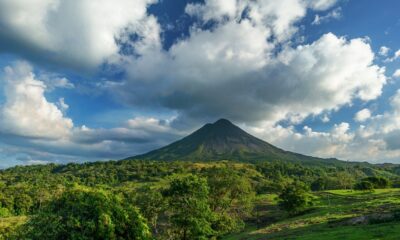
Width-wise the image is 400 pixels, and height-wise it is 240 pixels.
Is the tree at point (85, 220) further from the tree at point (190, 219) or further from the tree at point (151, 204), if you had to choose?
the tree at point (151, 204)

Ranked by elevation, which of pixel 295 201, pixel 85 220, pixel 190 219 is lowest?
pixel 190 219

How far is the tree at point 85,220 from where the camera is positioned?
24109mm

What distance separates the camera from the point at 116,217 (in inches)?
1030

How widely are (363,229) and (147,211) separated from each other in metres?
43.6

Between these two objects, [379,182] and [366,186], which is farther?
[379,182]

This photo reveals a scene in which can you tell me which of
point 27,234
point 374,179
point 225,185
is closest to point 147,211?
point 225,185

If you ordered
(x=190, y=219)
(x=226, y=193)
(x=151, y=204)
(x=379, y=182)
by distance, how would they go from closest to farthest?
(x=190, y=219) → (x=151, y=204) → (x=226, y=193) → (x=379, y=182)

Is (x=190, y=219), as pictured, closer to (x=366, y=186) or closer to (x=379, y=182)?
(x=366, y=186)

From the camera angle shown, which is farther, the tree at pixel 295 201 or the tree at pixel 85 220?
the tree at pixel 295 201

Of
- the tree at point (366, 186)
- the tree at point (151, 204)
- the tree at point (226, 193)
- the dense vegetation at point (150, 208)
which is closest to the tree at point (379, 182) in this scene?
the dense vegetation at point (150, 208)

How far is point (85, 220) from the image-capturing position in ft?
81.4

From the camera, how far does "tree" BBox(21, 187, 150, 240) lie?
24.1 meters

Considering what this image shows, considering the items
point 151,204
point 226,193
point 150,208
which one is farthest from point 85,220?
point 226,193

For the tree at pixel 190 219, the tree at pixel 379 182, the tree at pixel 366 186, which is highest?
the tree at pixel 379 182
